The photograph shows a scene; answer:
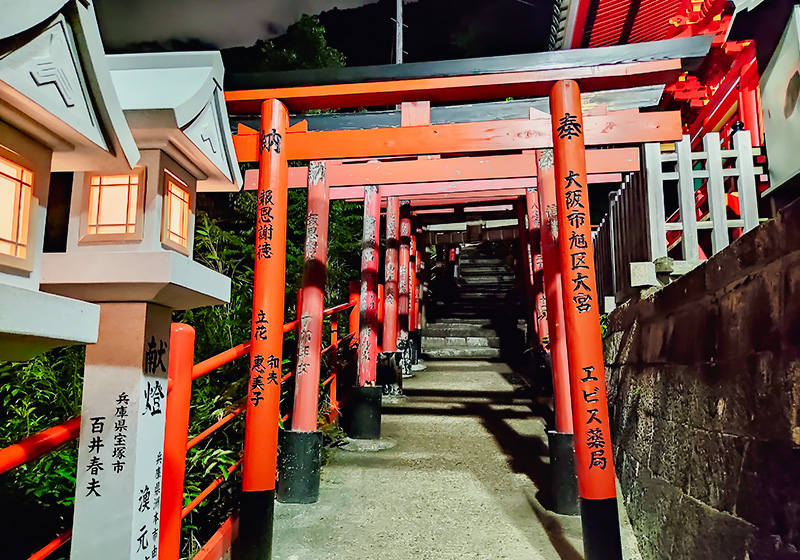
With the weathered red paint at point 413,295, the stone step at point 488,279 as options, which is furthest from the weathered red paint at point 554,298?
the stone step at point 488,279

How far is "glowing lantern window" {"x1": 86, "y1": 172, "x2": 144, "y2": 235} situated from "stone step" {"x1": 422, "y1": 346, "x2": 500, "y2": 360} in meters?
9.84

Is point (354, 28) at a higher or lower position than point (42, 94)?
higher

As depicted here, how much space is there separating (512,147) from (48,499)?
14.0 feet

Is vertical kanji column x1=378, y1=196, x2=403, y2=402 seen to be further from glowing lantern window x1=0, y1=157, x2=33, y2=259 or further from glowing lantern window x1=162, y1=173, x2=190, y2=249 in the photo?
glowing lantern window x1=0, y1=157, x2=33, y2=259

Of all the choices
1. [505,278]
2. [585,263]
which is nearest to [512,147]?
[585,263]

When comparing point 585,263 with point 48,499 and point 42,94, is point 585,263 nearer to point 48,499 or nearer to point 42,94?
point 42,94

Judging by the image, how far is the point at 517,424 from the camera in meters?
6.02

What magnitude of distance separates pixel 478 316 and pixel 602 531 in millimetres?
11024

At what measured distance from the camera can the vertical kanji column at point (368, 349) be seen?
19.0ft

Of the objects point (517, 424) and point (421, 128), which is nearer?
point (421, 128)

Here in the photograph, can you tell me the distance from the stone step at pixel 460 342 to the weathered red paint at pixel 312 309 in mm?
7273

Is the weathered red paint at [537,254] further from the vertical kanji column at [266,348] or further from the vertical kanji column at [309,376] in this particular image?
the vertical kanji column at [266,348]

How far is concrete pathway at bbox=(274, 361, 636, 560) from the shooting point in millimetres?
3342

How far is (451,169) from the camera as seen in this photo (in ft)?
16.6
